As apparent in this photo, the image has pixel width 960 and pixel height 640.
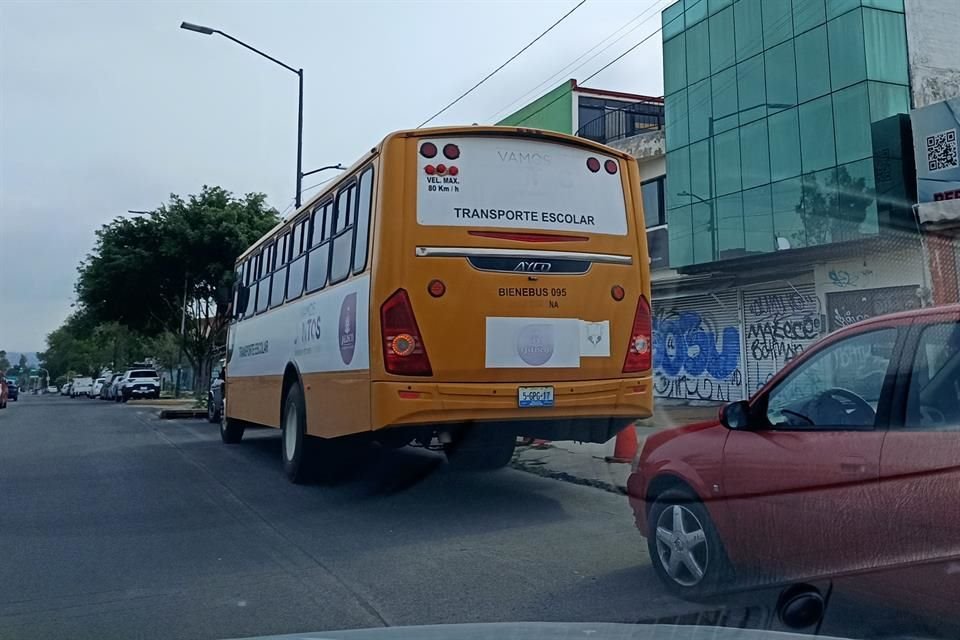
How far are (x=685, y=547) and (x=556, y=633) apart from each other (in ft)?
6.10

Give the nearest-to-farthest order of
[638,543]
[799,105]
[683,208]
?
[638,543]
[799,105]
[683,208]

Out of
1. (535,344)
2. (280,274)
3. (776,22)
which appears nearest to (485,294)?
(535,344)

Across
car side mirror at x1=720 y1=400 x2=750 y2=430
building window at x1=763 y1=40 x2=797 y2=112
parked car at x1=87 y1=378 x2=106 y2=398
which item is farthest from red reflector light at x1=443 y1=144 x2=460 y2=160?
parked car at x1=87 y1=378 x2=106 y2=398

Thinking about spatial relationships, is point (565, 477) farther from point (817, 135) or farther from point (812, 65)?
point (812, 65)

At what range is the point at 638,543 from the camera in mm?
6551

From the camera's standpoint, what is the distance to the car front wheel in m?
4.82

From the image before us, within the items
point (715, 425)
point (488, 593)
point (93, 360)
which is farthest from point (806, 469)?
point (93, 360)

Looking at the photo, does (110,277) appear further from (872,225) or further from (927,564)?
(927,564)

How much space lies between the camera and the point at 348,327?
802 cm

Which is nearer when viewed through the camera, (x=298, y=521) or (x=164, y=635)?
(x=164, y=635)

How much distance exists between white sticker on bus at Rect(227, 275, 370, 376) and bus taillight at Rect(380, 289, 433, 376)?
23 cm

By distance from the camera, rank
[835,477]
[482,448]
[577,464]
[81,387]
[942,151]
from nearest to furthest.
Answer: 1. [835,477]
2. [482,448]
3. [577,464]
4. [942,151]
5. [81,387]

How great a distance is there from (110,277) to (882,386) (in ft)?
108

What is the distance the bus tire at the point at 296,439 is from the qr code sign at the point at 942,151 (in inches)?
494
